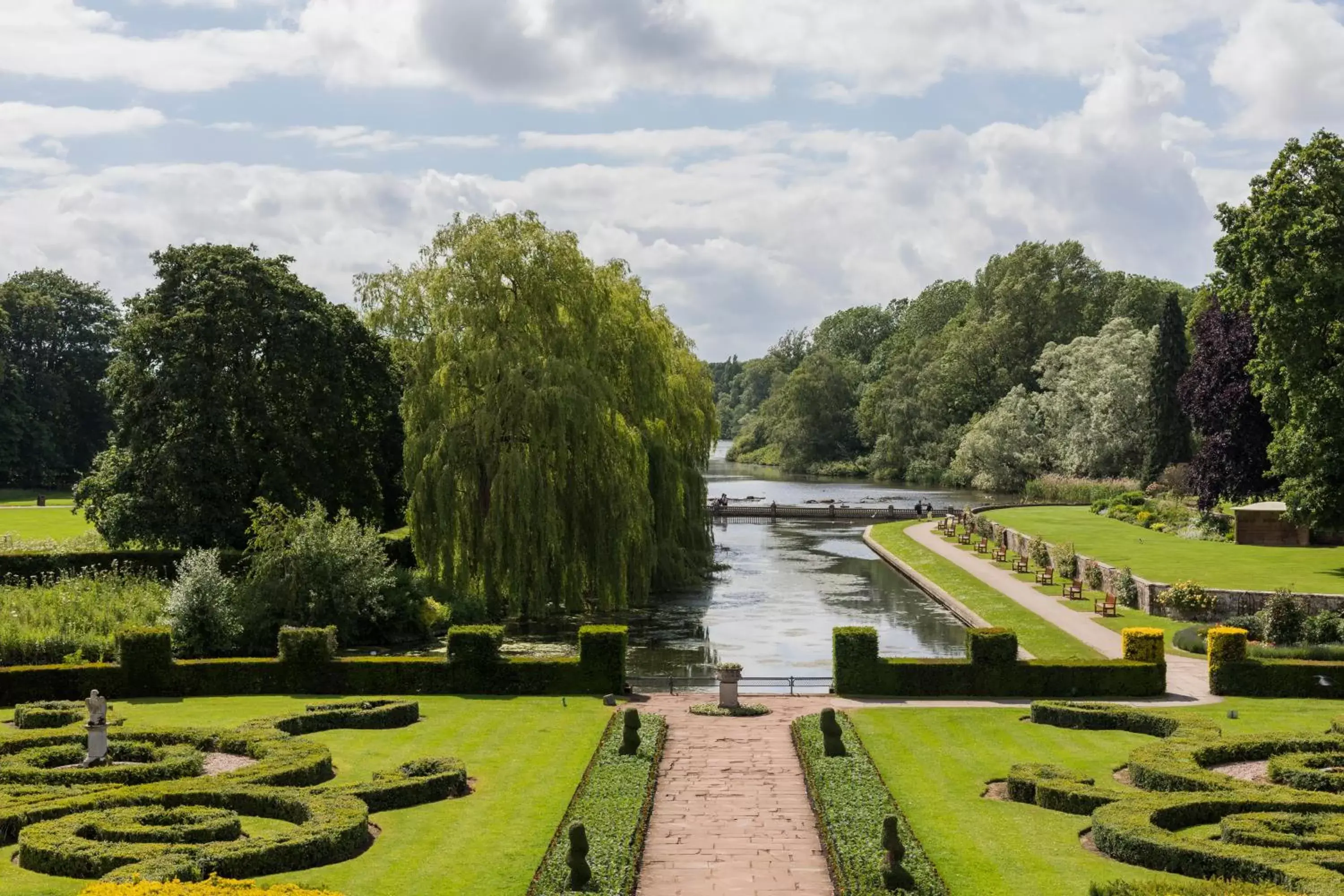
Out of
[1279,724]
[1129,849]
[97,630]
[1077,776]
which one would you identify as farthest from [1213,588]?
[97,630]

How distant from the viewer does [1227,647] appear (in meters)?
32.2

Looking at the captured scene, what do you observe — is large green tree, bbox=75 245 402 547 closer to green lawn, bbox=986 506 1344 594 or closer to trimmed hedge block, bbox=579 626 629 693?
trimmed hedge block, bbox=579 626 629 693

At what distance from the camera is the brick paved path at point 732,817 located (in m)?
18.3

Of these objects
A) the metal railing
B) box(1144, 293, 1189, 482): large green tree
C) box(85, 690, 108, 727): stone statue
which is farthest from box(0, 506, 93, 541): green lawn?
box(1144, 293, 1189, 482): large green tree

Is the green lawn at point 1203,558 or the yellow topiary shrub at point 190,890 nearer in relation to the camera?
the yellow topiary shrub at point 190,890

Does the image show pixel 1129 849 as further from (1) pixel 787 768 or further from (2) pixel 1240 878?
(1) pixel 787 768

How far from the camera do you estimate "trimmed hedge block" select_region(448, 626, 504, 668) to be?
3294cm

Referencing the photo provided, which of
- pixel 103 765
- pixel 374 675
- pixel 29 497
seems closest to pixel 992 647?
pixel 374 675

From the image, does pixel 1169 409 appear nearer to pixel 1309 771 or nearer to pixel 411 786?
pixel 1309 771

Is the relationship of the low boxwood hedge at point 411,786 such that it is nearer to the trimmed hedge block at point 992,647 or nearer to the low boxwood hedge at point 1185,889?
the low boxwood hedge at point 1185,889

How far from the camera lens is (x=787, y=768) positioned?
80.6 feet

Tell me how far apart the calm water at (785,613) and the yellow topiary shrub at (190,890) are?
22964 mm

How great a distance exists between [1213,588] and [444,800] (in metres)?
30.9

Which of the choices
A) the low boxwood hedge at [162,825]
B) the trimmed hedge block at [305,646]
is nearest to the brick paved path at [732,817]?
the low boxwood hedge at [162,825]
